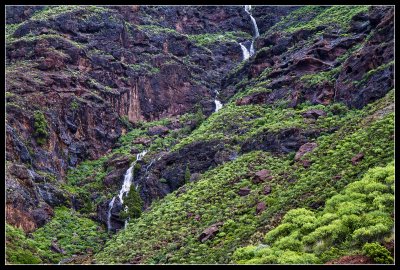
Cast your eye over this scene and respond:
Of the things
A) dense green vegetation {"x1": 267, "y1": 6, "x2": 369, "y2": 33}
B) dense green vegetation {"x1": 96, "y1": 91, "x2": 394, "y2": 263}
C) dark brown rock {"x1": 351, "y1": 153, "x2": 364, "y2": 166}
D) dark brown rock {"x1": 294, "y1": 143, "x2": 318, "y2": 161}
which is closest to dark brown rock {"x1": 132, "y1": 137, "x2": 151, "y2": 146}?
dense green vegetation {"x1": 96, "y1": 91, "x2": 394, "y2": 263}

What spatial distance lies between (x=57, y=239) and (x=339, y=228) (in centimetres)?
2837

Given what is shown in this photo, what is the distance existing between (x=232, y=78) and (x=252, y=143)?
30657 millimetres

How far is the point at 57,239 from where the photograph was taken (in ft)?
174

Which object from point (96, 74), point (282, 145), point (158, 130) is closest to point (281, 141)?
point (282, 145)

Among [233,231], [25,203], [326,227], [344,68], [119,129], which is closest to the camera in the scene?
[326,227]

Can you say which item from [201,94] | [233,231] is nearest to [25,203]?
[233,231]

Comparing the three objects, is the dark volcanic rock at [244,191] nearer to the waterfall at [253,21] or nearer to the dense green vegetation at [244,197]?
the dense green vegetation at [244,197]

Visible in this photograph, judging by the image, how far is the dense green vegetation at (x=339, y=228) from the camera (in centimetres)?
3284

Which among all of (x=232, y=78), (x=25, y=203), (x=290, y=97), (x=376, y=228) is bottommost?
(x=376, y=228)

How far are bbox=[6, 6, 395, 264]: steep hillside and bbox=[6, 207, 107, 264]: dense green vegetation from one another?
181 mm

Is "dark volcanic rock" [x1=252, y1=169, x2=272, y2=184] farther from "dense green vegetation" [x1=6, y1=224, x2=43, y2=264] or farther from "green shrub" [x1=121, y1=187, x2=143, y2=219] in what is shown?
"dense green vegetation" [x1=6, y1=224, x2=43, y2=264]

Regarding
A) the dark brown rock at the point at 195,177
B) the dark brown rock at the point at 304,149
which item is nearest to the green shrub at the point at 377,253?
the dark brown rock at the point at 304,149

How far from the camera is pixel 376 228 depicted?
106ft

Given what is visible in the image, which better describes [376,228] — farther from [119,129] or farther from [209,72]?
[209,72]
